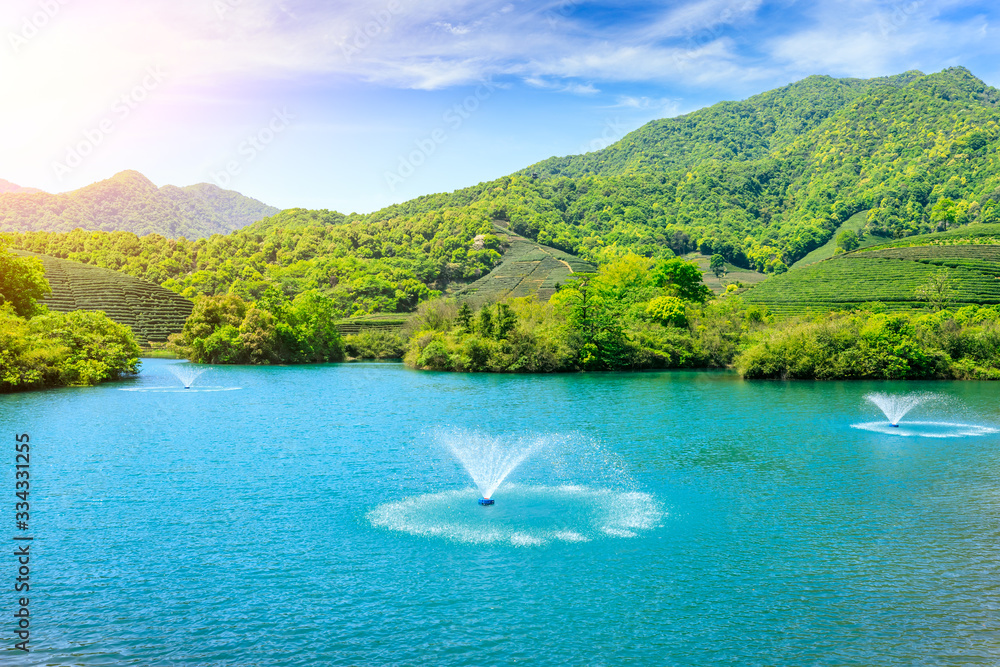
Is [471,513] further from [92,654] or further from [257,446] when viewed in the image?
[257,446]

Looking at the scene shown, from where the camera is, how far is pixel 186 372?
6097 cm

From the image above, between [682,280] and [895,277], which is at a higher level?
[682,280]

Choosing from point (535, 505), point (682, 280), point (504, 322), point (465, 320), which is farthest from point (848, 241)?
point (535, 505)

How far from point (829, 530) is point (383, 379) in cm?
4427

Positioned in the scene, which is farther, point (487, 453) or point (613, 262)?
point (613, 262)

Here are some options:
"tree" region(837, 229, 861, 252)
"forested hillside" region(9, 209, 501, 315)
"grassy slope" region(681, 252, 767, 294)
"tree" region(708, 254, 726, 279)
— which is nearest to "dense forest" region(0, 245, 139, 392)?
"forested hillside" region(9, 209, 501, 315)

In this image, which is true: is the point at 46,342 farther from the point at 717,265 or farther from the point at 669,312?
the point at 717,265

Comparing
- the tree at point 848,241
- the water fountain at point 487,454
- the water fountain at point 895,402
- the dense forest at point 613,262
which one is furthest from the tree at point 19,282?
the tree at point 848,241

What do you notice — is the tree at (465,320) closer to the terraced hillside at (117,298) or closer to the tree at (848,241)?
the terraced hillside at (117,298)

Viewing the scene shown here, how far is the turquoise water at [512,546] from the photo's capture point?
35.7 ft

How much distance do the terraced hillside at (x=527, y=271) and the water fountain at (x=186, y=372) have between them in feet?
153

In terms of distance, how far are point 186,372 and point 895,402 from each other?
57.8m

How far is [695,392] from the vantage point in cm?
4638

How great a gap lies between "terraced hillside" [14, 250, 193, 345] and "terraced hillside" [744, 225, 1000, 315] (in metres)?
85.0
